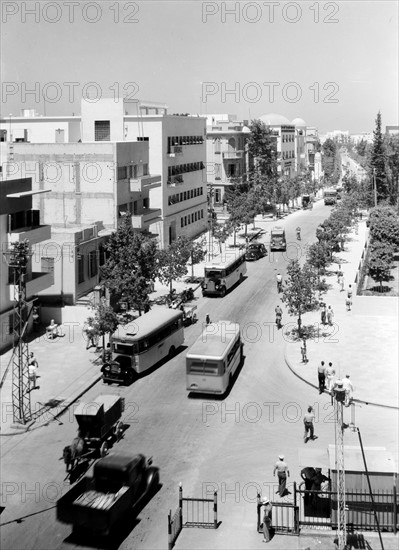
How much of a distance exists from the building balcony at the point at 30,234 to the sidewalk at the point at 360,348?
9.97m


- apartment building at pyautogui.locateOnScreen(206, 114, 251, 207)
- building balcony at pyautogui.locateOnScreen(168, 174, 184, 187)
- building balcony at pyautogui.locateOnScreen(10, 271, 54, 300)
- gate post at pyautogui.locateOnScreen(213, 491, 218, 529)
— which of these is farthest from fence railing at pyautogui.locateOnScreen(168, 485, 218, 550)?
apartment building at pyautogui.locateOnScreen(206, 114, 251, 207)

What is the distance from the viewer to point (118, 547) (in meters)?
12.5

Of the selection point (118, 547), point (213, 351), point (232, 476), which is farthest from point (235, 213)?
point (118, 547)

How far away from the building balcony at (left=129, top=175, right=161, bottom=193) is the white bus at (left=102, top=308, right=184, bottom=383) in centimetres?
1445

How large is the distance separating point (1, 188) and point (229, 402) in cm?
1116

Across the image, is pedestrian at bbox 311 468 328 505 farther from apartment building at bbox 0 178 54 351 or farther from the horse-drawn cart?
apartment building at bbox 0 178 54 351

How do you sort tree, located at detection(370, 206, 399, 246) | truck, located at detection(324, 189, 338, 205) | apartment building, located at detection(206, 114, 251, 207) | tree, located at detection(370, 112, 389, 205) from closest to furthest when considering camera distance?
1. tree, located at detection(370, 206, 399, 246)
2. apartment building, located at detection(206, 114, 251, 207)
3. tree, located at detection(370, 112, 389, 205)
4. truck, located at detection(324, 189, 338, 205)

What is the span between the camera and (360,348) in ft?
78.7

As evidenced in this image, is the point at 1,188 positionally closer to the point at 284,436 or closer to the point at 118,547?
the point at 284,436

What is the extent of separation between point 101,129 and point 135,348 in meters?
23.3

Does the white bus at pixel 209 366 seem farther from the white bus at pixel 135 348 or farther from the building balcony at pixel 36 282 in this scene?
the building balcony at pixel 36 282

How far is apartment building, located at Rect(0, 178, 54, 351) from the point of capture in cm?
2455

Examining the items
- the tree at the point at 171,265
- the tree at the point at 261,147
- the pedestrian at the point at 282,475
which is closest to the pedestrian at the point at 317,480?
the pedestrian at the point at 282,475

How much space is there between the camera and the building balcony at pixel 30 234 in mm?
24891
